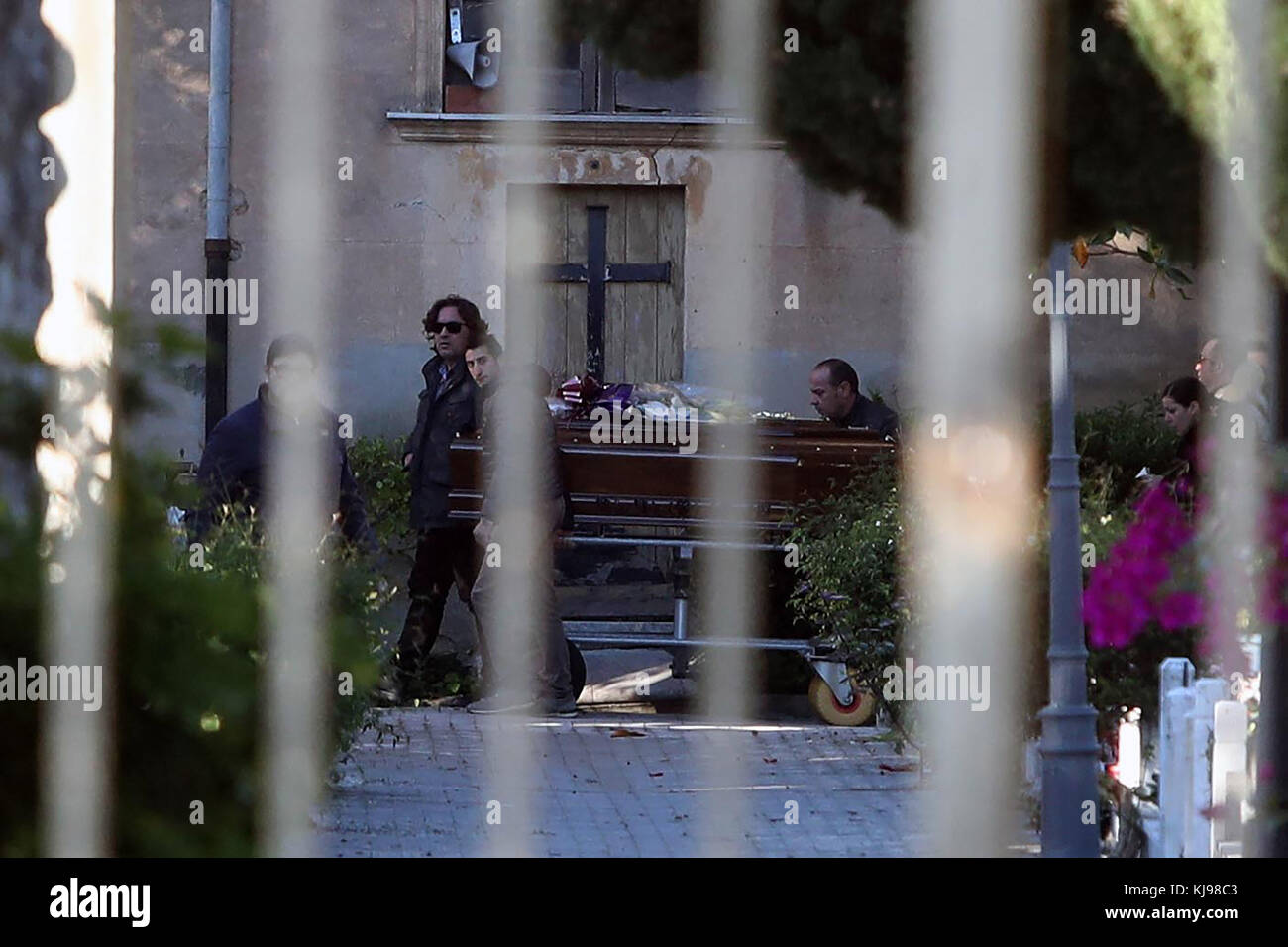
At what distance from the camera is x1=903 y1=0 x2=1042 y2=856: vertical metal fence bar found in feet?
5.54

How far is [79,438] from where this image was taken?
6.56 ft

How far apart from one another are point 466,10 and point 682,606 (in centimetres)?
436

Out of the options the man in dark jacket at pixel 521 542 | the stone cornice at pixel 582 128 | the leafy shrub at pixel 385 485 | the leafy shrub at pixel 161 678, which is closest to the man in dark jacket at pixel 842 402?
the man in dark jacket at pixel 521 542

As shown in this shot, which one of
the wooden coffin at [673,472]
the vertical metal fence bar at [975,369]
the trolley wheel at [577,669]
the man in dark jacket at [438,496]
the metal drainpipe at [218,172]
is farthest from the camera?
the metal drainpipe at [218,172]

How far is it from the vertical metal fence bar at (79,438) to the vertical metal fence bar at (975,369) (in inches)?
31.9

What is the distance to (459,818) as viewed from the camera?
5.44m

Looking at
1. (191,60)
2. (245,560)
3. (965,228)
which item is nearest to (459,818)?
(245,560)

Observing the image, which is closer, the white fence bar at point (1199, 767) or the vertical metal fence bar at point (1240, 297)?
the vertical metal fence bar at point (1240, 297)

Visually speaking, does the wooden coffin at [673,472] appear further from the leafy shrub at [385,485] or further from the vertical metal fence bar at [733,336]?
the vertical metal fence bar at [733,336]

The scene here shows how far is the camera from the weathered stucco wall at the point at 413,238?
35.1 ft

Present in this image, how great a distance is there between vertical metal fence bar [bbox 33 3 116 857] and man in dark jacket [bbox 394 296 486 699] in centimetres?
Result: 559

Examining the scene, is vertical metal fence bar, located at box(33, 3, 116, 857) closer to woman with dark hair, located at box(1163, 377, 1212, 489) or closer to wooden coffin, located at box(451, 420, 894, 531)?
woman with dark hair, located at box(1163, 377, 1212, 489)

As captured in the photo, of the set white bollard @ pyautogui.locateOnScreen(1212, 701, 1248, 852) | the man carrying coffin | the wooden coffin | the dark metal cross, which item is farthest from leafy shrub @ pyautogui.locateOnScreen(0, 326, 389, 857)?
the dark metal cross
